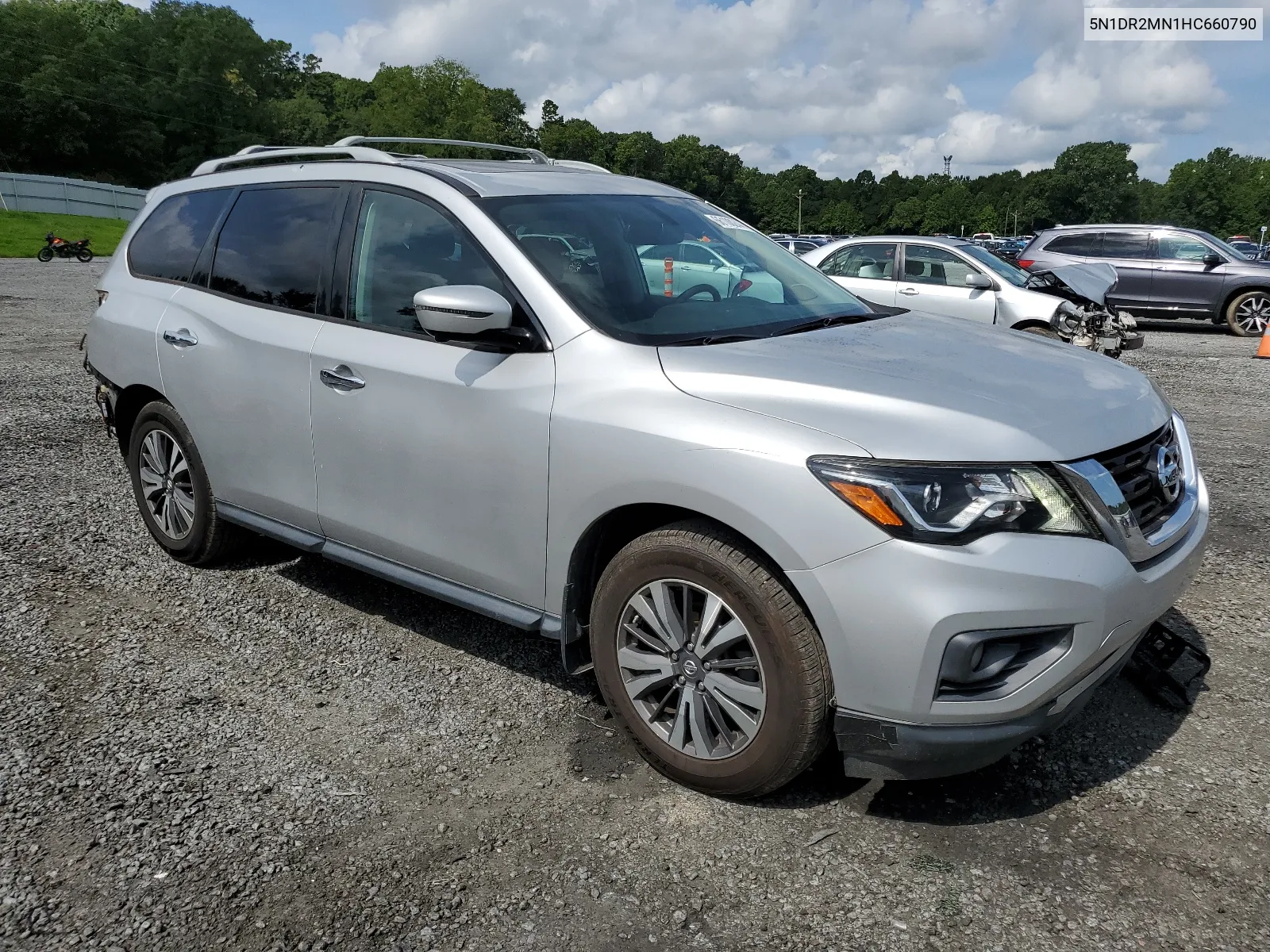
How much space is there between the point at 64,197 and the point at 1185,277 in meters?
51.1

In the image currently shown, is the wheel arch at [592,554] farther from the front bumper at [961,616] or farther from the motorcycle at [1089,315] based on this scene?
the motorcycle at [1089,315]

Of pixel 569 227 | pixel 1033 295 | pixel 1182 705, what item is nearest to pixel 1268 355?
pixel 1033 295

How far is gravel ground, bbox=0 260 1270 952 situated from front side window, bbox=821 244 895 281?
8742mm

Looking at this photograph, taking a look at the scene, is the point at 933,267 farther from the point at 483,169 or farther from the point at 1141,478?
the point at 1141,478

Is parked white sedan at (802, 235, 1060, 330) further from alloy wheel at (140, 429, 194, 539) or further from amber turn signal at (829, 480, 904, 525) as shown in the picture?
amber turn signal at (829, 480, 904, 525)

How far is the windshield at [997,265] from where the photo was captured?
40.3ft

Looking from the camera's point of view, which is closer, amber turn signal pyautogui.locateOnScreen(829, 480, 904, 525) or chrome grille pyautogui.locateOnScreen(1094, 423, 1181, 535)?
→ amber turn signal pyautogui.locateOnScreen(829, 480, 904, 525)

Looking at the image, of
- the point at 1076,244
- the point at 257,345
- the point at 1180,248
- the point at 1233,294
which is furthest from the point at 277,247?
the point at 1233,294

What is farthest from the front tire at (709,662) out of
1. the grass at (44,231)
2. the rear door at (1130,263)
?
the grass at (44,231)

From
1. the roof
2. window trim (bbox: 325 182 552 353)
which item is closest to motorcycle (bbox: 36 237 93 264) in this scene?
the roof

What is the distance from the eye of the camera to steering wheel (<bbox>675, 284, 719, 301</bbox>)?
11.4 feet

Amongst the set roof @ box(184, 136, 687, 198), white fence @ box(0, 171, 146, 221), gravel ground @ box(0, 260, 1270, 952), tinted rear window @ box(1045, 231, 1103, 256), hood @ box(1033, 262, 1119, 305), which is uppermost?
white fence @ box(0, 171, 146, 221)

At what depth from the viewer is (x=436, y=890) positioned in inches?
103

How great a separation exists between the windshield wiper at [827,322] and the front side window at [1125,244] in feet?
49.7
